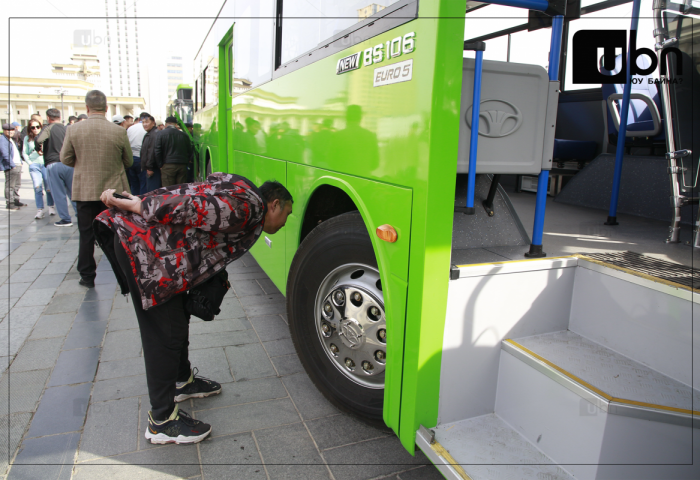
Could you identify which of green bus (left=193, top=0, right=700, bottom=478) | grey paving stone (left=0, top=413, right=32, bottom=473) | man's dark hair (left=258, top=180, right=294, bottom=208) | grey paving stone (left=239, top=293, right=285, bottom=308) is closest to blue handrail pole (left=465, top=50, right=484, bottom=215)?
green bus (left=193, top=0, right=700, bottom=478)

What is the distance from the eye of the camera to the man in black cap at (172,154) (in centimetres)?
852

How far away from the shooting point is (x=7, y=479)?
7.01 ft

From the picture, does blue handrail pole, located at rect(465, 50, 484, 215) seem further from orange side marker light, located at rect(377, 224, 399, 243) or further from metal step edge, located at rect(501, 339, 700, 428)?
metal step edge, located at rect(501, 339, 700, 428)

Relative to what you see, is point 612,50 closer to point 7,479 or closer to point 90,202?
point 7,479

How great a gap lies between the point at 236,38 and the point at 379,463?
13.9 feet

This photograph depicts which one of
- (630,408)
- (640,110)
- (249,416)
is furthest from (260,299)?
(640,110)

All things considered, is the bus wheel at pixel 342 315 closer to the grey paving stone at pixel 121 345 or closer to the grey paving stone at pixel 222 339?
the grey paving stone at pixel 222 339

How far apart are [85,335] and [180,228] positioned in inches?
86.5

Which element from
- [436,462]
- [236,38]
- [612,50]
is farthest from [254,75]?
[436,462]

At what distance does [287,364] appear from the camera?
10.8ft

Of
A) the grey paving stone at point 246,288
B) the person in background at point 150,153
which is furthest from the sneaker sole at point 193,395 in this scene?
the person in background at point 150,153

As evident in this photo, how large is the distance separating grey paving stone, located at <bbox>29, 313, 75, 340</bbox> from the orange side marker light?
3.10 m

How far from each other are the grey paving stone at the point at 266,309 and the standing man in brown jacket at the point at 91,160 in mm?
1797

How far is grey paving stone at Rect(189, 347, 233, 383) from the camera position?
3.12m
